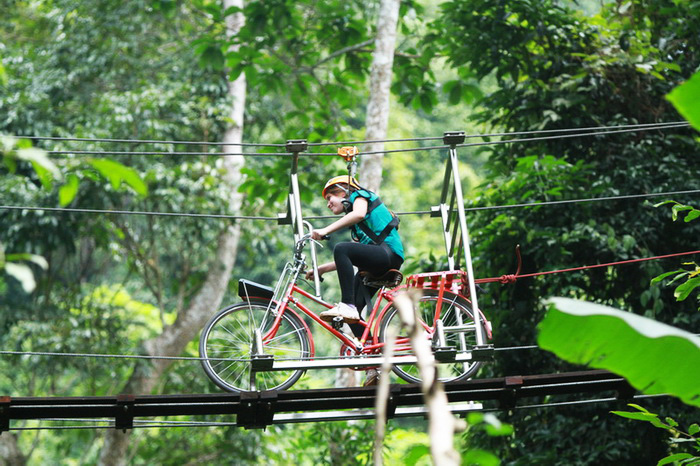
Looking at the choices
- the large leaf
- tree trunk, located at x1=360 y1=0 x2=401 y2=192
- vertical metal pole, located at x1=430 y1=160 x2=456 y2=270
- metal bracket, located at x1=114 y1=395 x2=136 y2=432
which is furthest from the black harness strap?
tree trunk, located at x1=360 y1=0 x2=401 y2=192

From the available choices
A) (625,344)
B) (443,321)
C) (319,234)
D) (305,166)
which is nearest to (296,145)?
(319,234)

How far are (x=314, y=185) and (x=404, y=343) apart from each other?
4324mm

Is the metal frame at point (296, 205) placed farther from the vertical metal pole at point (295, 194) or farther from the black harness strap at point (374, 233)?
the black harness strap at point (374, 233)

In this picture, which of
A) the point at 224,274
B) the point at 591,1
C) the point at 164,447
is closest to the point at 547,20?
the point at 224,274

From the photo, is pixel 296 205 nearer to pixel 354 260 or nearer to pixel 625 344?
pixel 354 260

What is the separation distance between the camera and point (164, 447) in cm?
1095

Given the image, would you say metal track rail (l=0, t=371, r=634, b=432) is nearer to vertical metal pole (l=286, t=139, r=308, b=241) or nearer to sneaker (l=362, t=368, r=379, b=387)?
sneaker (l=362, t=368, r=379, b=387)

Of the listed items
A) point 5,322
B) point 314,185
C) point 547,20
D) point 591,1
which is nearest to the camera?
point 547,20

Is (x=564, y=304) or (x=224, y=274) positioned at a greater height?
(x=224, y=274)

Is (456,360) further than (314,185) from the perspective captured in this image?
No

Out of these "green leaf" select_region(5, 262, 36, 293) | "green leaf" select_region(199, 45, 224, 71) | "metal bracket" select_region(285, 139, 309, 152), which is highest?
"green leaf" select_region(199, 45, 224, 71)

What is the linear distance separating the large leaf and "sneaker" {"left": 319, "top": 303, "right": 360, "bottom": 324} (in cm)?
270

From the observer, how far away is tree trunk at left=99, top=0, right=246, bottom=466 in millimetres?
9742

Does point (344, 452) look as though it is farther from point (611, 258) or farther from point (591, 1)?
point (591, 1)
